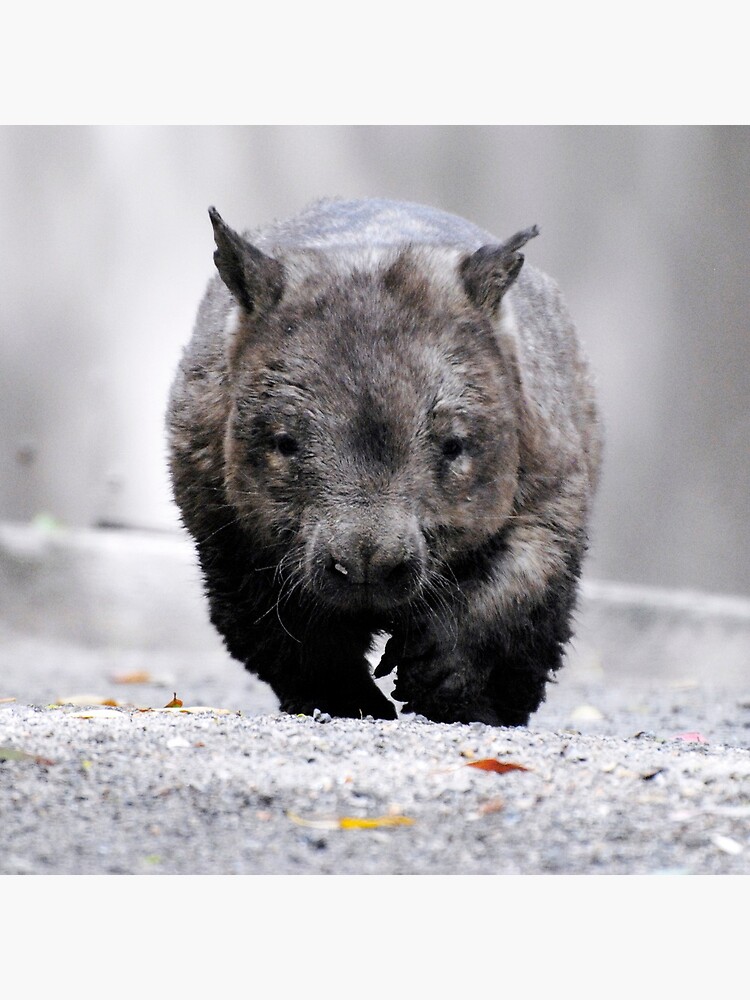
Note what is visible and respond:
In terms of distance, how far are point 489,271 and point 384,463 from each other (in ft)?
3.51

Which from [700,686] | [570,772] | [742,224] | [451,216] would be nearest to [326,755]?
[570,772]

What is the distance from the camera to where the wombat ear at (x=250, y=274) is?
5727mm

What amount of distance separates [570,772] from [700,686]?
631 centimetres

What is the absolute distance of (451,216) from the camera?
7262 millimetres

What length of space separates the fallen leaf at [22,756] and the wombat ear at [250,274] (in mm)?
2119

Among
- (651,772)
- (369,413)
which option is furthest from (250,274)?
(651,772)

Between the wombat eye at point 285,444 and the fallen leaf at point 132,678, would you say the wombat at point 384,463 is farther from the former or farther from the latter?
the fallen leaf at point 132,678

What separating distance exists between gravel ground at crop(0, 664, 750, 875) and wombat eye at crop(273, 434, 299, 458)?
102 centimetres

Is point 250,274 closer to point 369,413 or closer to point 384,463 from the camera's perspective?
point 369,413

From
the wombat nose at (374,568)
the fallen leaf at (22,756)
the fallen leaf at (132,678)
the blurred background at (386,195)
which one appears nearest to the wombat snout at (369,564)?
the wombat nose at (374,568)

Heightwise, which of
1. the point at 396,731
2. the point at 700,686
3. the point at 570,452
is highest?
the point at 570,452

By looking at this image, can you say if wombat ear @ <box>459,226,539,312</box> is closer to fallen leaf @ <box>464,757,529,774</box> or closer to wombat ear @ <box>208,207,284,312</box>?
wombat ear @ <box>208,207,284,312</box>

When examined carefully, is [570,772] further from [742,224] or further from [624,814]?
[742,224]

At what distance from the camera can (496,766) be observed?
14.8ft
